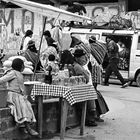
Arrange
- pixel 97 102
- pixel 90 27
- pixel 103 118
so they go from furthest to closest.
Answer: pixel 90 27 < pixel 103 118 < pixel 97 102

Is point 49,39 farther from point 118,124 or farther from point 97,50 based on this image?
point 118,124

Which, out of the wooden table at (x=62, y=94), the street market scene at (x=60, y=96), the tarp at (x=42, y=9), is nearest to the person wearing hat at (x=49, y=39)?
the street market scene at (x=60, y=96)

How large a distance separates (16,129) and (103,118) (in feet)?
9.53

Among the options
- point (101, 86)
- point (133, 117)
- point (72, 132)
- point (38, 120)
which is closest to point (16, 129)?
point (38, 120)

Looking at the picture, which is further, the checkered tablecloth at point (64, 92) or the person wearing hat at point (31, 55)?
the person wearing hat at point (31, 55)

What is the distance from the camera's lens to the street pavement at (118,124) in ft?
22.1

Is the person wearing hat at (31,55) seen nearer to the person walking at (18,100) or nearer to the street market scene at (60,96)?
the street market scene at (60,96)

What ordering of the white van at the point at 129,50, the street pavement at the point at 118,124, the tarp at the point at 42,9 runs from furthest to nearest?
the white van at the point at 129,50
the street pavement at the point at 118,124
the tarp at the point at 42,9

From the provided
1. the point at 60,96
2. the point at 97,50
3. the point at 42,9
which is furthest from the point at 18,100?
the point at 97,50

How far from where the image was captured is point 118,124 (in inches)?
306

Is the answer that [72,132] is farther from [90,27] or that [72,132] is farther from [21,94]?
[90,27]

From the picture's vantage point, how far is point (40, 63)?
9266 mm

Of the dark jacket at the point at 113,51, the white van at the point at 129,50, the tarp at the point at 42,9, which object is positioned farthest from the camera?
the white van at the point at 129,50

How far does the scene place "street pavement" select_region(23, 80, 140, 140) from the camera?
6742 mm
